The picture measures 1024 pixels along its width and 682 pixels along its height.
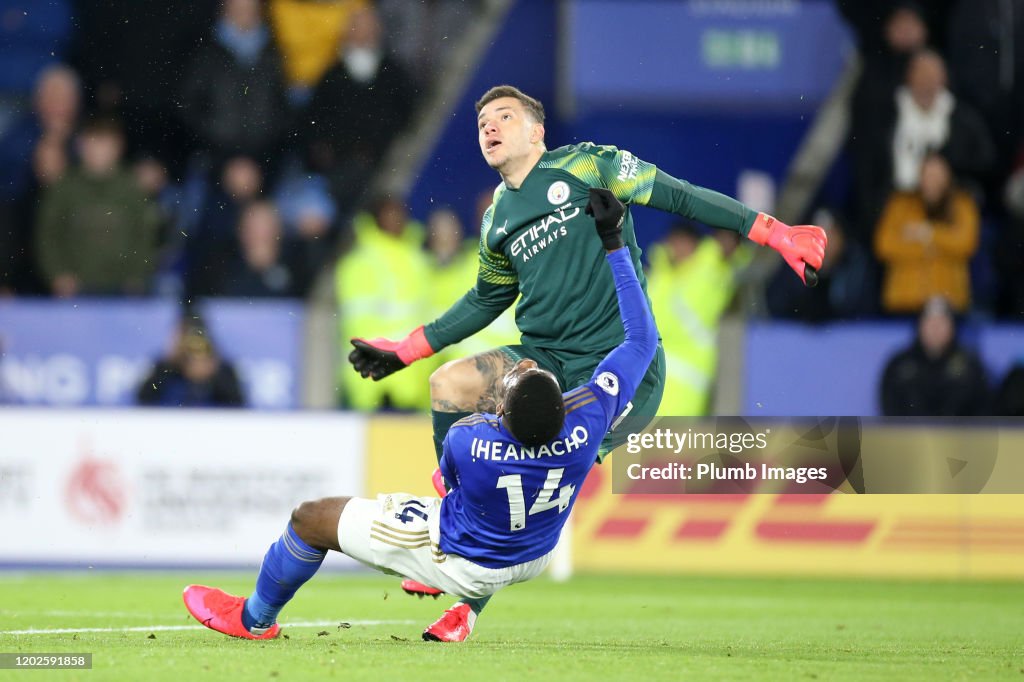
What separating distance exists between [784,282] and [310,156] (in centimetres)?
411

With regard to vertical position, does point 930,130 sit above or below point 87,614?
above

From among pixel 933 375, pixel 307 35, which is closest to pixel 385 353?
pixel 933 375

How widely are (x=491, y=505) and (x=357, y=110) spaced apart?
7966mm

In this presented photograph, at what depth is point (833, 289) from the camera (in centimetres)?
1320

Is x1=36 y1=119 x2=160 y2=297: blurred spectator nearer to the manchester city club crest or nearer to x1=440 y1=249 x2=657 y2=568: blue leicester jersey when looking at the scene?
the manchester city club crest

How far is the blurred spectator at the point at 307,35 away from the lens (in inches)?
544

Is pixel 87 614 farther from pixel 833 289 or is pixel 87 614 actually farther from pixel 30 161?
pixel 833 289

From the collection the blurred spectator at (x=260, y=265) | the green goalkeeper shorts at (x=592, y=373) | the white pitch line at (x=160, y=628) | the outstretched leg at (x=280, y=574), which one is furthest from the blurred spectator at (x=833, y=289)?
the outstretched leg at (x=280, y=574)

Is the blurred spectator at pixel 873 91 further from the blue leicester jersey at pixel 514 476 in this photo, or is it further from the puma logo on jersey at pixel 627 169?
the blue leicester jersey at pixel 514 476

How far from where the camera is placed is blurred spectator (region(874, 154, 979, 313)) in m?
13.2

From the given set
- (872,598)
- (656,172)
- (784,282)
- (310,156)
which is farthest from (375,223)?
(656,172)

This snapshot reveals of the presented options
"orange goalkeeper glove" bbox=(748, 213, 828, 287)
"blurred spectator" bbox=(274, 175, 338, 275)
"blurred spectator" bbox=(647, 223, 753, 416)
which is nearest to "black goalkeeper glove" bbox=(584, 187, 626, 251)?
"orange goalkeeper glove" bbox=(748, 213, 828, 287)

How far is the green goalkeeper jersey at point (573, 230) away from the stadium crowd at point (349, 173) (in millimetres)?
5116

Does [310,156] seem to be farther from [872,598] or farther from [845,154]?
[872,598]
